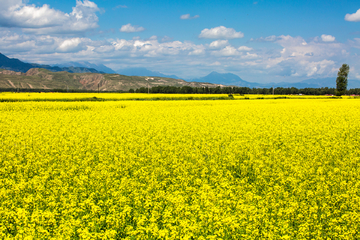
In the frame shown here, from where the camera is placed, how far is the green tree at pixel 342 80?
133 m

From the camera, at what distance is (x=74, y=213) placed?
6.68m

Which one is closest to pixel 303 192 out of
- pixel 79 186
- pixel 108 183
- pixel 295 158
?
pixel 295 158

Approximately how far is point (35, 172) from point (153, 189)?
5.47 metres

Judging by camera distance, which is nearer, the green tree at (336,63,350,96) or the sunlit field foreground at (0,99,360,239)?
the sunlit field foreground at (0,99,360,239)

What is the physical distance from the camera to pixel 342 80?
134875 millimetres

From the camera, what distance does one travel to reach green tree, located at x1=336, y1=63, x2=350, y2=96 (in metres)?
133

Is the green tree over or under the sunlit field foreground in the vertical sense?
over

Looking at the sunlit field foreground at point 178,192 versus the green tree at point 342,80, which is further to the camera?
the green tree at point 342,80

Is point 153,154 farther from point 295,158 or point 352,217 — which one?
point 352,217

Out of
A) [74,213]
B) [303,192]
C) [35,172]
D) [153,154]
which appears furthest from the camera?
[153,154]

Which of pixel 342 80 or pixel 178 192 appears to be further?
pixel 342 80

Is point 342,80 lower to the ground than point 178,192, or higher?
higher

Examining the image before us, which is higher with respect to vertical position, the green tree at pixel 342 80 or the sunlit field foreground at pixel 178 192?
the green tree at pixel 342 80

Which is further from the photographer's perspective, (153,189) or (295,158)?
(295,158)
